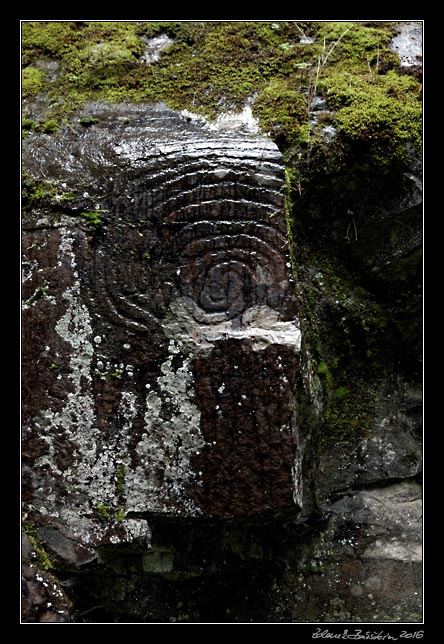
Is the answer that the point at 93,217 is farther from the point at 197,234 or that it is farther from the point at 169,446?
the point at 169,446

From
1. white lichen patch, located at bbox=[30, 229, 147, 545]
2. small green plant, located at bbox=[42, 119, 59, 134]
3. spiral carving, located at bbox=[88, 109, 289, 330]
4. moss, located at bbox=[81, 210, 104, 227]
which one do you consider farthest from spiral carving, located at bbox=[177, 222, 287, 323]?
small green plant, located at bbox=[42, 119, 59, 134]

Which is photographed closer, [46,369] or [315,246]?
[46,369]

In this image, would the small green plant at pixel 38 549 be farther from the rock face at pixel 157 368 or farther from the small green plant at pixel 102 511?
the small green plant at pixel 102 511

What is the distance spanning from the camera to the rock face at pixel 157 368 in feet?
8.60

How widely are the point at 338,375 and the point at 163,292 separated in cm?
A: 104

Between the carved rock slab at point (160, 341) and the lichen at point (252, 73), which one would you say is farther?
the lichen at point (252, 73)

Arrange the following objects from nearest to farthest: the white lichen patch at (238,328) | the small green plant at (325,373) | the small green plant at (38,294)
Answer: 1. the white lichen patch at (238,328)
2. the small green plant at (38,294)
3. the small green plant at (325,373)

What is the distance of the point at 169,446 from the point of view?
8.74 ft

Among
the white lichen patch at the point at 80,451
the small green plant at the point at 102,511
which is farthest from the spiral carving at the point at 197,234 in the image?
the small green plant at the point at 102,511

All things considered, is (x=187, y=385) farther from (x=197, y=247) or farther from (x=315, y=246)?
(x=315, y=246)

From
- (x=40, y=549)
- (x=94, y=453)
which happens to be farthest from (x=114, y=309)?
(x=40, y=549)

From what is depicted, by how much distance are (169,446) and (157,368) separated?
0.32 m

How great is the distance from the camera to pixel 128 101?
3.05m

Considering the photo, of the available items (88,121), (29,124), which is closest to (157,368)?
(88,121)
